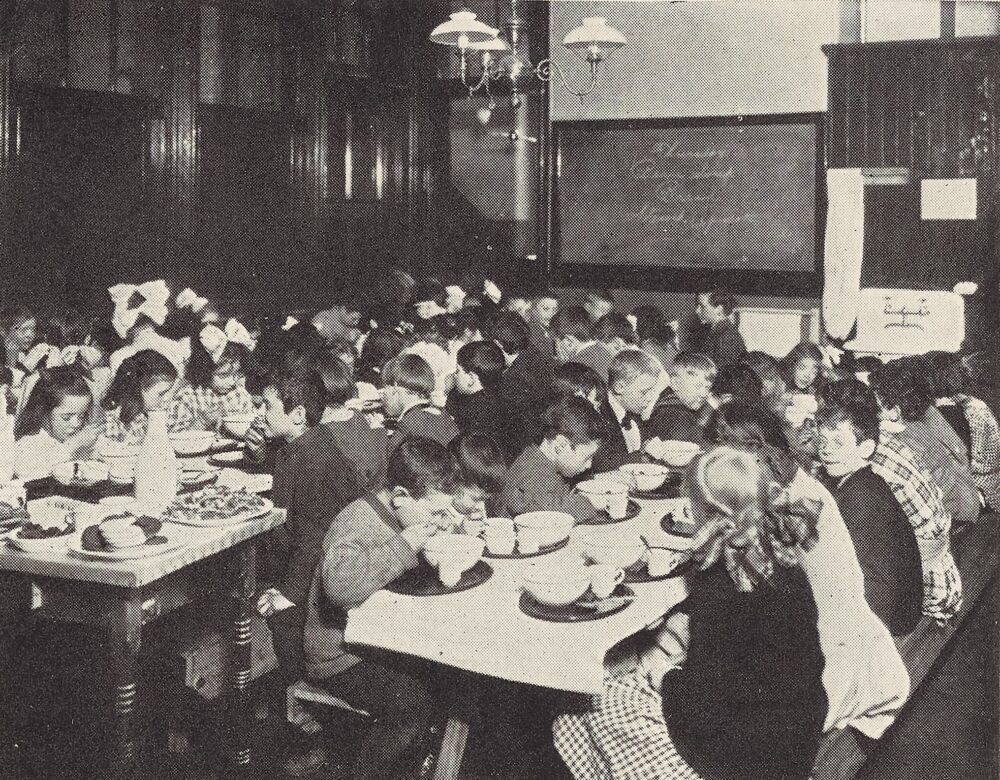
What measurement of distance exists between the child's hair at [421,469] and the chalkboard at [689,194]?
16.5ft

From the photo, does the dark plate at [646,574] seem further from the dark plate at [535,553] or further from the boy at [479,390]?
the boy at [479,390]

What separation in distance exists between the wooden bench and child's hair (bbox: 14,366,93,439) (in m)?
2.43

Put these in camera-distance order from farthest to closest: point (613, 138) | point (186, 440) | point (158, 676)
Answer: point (613, 138) → point (186, 440) → point (158, 676)

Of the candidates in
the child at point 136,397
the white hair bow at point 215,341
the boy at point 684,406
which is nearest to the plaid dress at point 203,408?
the child at point 136,397

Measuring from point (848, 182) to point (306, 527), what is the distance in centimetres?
485

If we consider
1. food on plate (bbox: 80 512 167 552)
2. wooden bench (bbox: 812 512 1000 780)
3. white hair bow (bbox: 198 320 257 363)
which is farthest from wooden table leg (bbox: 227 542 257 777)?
white hair bow (bbox: 198 320 257 363)

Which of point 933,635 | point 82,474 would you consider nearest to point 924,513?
point 933,635

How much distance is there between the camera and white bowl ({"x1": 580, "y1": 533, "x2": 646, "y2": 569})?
2.72 meters

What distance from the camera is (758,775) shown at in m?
2.31

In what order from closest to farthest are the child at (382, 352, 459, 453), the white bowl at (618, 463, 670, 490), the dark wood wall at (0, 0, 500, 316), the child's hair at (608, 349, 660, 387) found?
the white bowl at (618, 463, 670, 490)
the child at (382, 352, 459, 453)
the child's hair at (608, 349, 660, 387)
the dark wood wall at (0, 0, 500, 316)

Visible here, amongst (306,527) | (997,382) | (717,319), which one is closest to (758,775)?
(306,527)

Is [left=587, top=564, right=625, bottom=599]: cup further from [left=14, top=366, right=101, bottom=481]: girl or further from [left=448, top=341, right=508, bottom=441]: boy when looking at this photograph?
[left=14, top=366, right=101, bottom=481]: girl

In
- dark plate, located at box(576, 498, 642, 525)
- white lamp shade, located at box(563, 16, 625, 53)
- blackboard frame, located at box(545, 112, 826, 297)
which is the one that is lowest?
dark plate, located at box(576, 498, 642, 525)

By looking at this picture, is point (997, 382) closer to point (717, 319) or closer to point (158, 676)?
point (717, 319)
